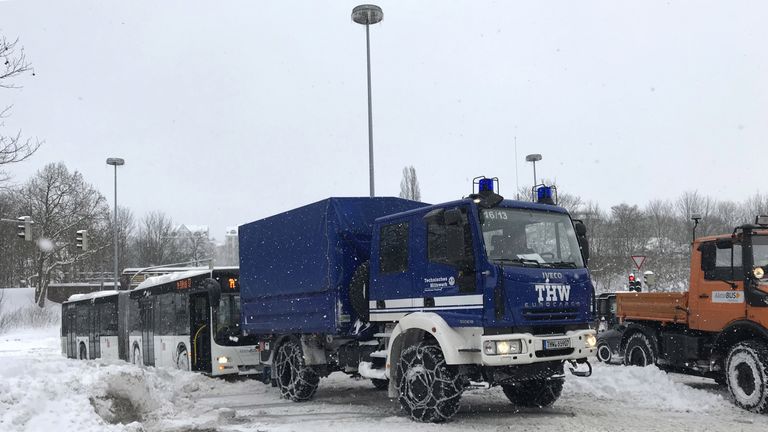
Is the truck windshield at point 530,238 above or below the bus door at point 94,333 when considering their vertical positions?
above

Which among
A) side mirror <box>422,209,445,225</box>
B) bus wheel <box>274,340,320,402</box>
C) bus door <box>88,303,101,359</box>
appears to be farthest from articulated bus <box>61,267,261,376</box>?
side mirror <box>422,209,445,225</box>

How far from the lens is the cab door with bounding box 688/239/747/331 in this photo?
11.5 m

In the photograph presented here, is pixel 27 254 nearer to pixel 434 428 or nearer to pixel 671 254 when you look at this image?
pixel 671 254

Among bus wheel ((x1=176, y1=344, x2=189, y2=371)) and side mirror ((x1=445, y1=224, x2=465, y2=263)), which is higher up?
side mirror ((x1=445, y1=224, x2=465, y2=263))

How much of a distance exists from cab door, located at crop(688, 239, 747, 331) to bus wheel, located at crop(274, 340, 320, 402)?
6.78 m

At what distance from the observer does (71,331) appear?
97.7 feet

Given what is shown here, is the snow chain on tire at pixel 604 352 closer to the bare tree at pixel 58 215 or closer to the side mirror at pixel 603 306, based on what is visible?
the side mirror at pixel 603 306

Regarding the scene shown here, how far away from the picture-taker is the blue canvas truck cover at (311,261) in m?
11.3

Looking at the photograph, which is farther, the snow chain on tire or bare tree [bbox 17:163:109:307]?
bare tree [bbox 17:163:109:307]

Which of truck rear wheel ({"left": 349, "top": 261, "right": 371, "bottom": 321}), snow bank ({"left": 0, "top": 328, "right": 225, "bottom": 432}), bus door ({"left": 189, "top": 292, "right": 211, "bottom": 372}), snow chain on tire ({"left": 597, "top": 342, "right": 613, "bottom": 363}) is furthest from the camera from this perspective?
snow chain on tire ({"left": 597, "top": 342, "right": 613, "bottom": 363})

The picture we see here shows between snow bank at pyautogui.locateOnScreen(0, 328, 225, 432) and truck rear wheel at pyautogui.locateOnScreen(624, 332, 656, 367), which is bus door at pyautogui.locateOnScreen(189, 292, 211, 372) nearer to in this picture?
snow bank at pyautogui.locateOnScreen(0, 328, 225, 432)

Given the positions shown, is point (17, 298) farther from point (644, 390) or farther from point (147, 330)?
point (644, 390)

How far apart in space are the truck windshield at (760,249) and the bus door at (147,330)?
51.1 feet

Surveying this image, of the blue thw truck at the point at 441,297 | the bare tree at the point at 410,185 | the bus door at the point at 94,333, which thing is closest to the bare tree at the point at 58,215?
the bare tree at the point at 410,185
